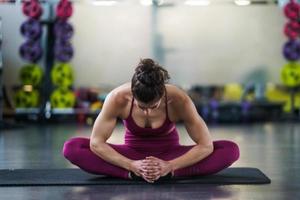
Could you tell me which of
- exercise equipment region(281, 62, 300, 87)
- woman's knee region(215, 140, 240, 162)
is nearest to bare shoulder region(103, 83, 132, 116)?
woman's knee region(215, 140, 240, 162)

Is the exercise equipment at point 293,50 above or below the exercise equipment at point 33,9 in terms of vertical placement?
below

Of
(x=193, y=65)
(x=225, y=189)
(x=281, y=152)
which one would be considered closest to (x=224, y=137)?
(x=281, y=152)

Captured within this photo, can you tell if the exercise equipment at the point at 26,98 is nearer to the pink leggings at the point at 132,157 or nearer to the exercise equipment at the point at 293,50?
the exercise equipment at the point at 293,50

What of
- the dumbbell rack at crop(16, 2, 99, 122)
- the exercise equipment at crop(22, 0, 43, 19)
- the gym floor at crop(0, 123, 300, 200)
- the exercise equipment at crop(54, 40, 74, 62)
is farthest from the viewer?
the dumbbell rack at crop(16, 2, 99, 122)

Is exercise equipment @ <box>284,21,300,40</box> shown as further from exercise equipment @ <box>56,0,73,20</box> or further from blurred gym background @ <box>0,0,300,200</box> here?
exercise equipment @ <box>56,0,73,20</box>

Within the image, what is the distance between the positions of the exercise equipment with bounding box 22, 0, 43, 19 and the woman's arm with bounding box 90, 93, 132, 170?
4.44 m

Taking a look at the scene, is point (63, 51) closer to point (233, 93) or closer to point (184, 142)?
point (233, 93)

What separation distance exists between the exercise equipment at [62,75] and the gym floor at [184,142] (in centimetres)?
53

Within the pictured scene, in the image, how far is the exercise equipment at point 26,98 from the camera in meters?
7.46

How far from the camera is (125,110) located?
310cm

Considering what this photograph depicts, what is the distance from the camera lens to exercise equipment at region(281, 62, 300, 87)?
24.8ft

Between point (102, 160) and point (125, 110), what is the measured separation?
33 cm

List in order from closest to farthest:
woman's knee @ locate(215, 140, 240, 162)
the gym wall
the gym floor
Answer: the gym floor
woman's knee @ locate(215, 140, 240, 162)
the gym wall

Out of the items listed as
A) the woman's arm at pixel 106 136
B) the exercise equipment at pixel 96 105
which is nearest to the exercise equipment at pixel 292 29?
the exercise equipment at pixel 96 105
